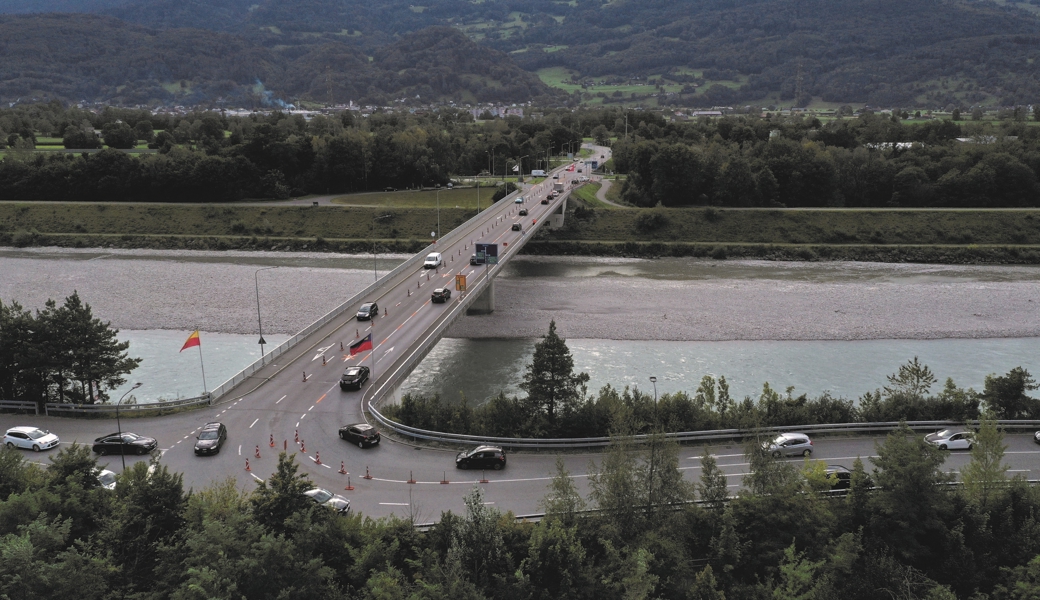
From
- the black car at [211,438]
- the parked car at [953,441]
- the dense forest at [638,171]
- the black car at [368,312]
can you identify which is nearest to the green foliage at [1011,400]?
the parked car at [953,441]

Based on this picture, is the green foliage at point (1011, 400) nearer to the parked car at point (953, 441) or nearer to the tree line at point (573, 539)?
the parked car at point (953, 441)

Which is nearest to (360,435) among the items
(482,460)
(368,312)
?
(482,460)

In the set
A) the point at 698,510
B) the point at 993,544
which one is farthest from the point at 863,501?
the point at 698,510

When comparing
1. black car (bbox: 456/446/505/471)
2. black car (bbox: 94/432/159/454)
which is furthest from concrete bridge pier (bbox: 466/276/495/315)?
black car (bbox: 94/432/159/454)

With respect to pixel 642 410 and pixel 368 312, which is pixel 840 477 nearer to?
pixel 642 410

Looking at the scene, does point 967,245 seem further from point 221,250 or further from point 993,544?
point 221,250

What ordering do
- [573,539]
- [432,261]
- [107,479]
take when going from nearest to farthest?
[573,539] → [107,479] → [432,261]
